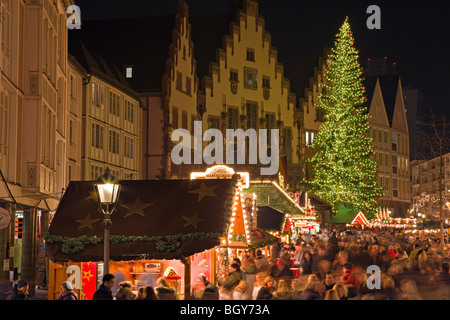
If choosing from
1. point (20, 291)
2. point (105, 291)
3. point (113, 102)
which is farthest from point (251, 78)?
point (105, 291)

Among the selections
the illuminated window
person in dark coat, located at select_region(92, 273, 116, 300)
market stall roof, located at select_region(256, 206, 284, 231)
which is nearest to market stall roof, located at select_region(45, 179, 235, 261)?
person in dark coat, located at select_region(92, 273, 116, 300)

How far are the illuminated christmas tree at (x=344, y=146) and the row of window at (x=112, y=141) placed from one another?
2359 centimetres

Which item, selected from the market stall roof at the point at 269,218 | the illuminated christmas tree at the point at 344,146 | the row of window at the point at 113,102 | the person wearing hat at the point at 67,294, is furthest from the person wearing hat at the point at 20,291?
the illuminated christmas tree at the point at 344,146

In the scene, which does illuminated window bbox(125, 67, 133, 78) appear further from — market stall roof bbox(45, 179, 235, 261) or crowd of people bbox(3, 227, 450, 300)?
crowd of people bbox(3, 227, 450, 300)

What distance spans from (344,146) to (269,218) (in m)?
38.1

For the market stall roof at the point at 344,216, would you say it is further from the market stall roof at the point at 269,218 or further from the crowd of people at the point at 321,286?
the crowd of people at the point at 321,286

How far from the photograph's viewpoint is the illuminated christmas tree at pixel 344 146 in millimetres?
74875

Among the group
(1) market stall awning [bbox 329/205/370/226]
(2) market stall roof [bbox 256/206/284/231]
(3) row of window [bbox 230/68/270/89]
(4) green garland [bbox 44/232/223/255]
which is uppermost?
(3) row of window [bbox 230/68/270/89]

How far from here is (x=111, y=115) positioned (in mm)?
51969

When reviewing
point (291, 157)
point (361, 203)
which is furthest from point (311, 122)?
point (361, 203)

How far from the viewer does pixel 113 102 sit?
5253cm

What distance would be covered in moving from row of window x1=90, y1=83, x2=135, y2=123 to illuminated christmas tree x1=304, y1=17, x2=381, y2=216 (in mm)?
23668

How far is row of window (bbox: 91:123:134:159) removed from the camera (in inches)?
1938
